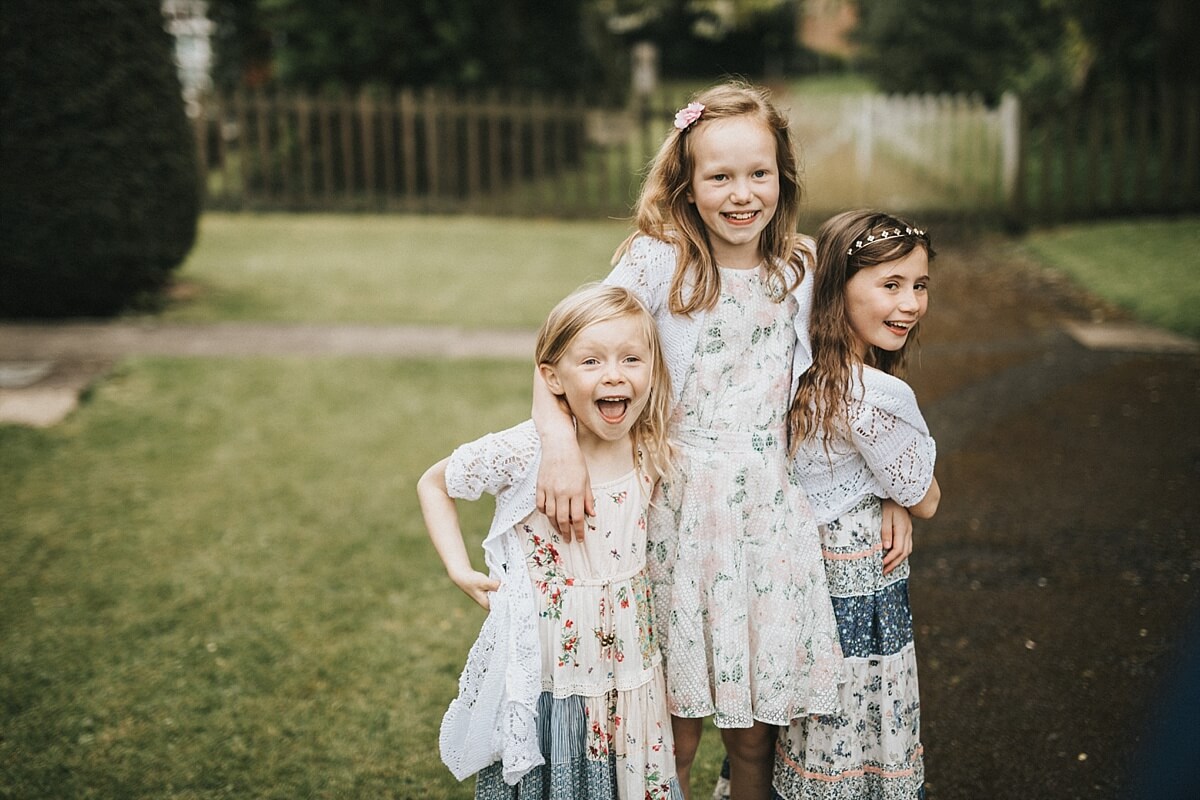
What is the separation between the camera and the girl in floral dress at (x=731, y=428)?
2426 mm

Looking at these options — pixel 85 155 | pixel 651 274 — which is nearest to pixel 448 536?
pixel 651 274

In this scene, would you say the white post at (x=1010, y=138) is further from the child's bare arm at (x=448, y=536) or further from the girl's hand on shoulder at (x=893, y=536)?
the child's bare arm at (x=448, y=536)

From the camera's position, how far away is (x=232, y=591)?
4.12 meters

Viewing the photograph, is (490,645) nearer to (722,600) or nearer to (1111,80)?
(722,600)

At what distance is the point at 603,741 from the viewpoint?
2.31m

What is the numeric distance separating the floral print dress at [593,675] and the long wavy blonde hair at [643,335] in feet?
0.50

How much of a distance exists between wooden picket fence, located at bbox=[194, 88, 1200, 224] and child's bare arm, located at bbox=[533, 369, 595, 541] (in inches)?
415

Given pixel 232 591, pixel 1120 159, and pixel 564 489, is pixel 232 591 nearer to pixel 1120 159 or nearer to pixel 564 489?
pixel 564 489

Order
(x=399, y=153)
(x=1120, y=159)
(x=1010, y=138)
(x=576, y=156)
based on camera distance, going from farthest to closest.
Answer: (x=576, y=156) → (x=399, y=153) → (x=1010, y=138) → (x=1120, y=159)

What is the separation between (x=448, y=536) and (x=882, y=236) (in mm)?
1212

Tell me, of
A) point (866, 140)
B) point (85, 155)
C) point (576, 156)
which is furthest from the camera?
point (866, 140)

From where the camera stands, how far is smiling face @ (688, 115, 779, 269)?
2422 mm

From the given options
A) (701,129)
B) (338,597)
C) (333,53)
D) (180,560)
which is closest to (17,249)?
(180,560)

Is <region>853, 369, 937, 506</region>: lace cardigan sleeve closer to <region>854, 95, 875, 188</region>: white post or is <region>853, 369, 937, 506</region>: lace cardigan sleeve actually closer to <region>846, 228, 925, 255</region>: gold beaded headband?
<region>846, 228, 925, 255</region>: gold beaded headband
